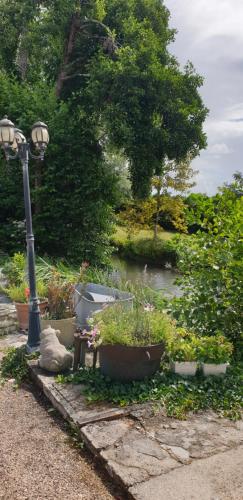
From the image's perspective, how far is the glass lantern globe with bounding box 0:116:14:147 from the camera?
210 inches

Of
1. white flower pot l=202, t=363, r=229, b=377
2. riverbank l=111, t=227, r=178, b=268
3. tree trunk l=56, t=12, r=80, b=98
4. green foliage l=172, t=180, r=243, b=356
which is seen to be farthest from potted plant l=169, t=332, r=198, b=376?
riverbank l=111, t=227, r=178, b=268

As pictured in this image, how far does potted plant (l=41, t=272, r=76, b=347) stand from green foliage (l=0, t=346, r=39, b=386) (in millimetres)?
476

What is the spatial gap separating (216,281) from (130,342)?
1.42m

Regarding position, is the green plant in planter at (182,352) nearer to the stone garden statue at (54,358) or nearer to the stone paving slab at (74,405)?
the stone paving slab at (74,405)

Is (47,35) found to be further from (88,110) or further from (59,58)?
(88,110)

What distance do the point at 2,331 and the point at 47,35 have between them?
30.2 feet

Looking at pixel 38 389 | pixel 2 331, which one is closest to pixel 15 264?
pixel 2 331

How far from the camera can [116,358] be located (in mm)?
3689

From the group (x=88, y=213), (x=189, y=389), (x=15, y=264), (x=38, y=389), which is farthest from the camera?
(x=88, y=213)

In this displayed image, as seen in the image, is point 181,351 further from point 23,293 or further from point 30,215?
point 23,293

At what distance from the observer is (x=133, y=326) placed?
387 cm

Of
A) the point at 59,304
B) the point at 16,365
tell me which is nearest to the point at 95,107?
the point at 59,304

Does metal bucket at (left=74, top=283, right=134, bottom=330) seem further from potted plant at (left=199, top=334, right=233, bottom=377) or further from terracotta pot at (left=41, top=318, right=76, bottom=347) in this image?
potted plant at (left=199, top=334, right=233, bottom=377)

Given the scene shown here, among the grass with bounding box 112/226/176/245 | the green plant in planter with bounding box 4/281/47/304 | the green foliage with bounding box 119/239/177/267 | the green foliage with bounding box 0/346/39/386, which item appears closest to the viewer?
the green foliage with bounding box 0/346/39/386
